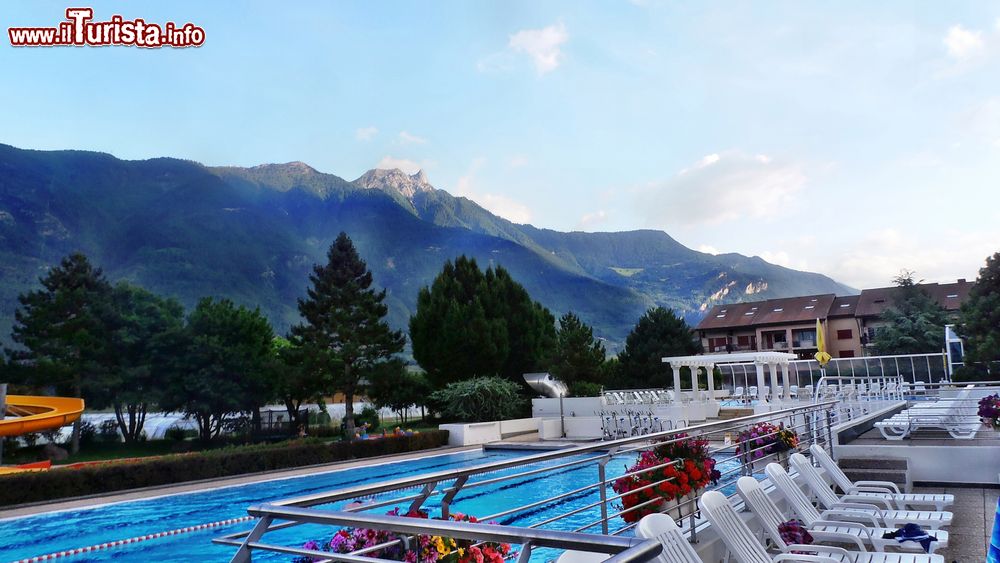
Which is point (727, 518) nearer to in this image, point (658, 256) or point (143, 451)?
point (143, 451)

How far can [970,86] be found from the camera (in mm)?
21547

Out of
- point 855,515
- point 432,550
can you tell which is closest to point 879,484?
point 855,515

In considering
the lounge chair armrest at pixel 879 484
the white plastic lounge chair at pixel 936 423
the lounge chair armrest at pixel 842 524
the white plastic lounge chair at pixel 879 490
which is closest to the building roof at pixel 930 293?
the white plastic lounge chair at pixel 936 423

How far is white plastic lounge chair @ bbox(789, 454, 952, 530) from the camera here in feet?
19.0

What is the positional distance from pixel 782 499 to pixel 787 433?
5.67 feet

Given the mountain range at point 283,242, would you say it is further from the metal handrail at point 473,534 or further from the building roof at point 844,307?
the metal handrail at point 473,534

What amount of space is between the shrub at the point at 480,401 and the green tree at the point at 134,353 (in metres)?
12.6

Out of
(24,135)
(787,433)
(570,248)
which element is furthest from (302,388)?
(570,248)

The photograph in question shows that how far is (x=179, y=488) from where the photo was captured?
16.3m

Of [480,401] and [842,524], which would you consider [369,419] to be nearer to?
[480,401]

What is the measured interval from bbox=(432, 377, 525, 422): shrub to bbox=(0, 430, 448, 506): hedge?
465cm

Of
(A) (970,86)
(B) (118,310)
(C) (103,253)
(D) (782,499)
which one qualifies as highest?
(C) (103,253)

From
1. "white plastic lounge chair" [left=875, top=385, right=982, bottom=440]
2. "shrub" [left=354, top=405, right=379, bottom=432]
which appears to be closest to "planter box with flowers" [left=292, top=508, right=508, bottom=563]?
"white plastic lounge chair" [left=875, top=385, right=982, bottom=440]

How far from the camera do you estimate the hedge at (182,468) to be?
1466 centimetres
